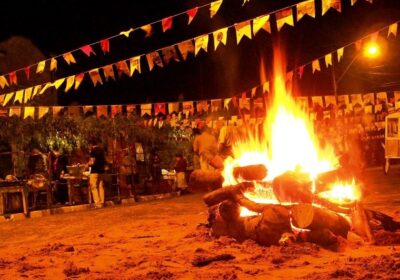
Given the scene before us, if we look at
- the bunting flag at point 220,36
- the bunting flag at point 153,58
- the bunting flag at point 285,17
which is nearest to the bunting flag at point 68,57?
the bunting flag at point 153,58

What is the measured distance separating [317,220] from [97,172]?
992cm

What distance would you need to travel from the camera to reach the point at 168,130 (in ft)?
95.2

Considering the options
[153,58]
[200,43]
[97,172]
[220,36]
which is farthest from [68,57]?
[97,172]

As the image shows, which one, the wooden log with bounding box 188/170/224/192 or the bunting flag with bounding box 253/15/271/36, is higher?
the bunting flag with bounding box 253/15/271/36

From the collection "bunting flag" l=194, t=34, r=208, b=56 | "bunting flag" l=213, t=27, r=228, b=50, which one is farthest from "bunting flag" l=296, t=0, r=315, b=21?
"bunting flag" l=194, t=34, r=208, b=56

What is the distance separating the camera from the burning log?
23.2 feet

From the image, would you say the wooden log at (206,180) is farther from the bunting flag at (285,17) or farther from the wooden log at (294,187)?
the bunting flag at (285,17)

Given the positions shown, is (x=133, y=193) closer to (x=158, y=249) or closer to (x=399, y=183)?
(x=399, y=183)

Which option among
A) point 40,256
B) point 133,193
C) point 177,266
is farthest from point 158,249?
point 133,193

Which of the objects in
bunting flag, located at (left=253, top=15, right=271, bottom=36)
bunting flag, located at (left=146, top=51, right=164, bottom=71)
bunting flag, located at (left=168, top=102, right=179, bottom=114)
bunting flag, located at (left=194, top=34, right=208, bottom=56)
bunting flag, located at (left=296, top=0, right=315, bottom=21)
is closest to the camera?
bunting flag, located at (left=296, top=0, right=315, bottom=21)

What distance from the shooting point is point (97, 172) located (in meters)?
15.8

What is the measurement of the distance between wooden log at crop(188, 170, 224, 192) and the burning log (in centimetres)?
237

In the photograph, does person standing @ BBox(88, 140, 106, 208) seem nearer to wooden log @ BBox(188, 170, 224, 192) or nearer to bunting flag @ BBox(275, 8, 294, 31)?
wooden log @ BBox(188, 170, 224, 192)

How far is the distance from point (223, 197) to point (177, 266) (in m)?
2.02
